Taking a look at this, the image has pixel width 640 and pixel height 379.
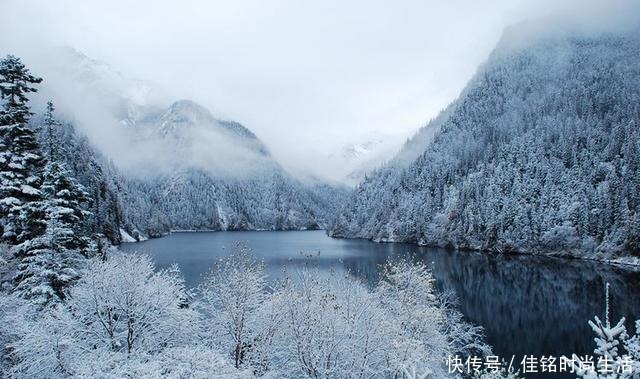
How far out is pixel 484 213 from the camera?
170 m

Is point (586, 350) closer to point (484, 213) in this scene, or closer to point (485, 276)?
point (485, 276)

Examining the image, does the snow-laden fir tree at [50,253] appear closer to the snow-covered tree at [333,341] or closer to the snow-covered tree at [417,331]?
the snow-covered tree at [333,341]

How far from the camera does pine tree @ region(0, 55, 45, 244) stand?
1210 inches

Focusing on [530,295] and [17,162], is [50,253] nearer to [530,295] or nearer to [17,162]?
[17,162]

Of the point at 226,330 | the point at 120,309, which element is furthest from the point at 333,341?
the point at 120,309

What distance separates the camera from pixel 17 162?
31.8m

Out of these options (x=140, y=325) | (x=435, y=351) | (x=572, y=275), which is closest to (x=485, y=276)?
(x=572, y=275)

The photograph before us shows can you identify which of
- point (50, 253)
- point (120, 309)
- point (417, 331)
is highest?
point (50, 253)

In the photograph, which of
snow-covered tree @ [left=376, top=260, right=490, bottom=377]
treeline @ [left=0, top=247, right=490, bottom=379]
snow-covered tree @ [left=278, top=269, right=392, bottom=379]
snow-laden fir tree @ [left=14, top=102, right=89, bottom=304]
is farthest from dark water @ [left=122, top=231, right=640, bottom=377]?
snow-laden fir tree @ [left=14, top=102, right=89, bottom=304]

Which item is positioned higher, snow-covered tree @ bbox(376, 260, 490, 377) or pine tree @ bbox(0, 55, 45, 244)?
pine tree @ bbox(0, 55, 45, 244)

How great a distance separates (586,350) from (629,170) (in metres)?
121

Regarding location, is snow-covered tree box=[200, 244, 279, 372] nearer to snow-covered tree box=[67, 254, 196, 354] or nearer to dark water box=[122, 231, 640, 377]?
snow-covered tree box=[67, 254, 196, 354]

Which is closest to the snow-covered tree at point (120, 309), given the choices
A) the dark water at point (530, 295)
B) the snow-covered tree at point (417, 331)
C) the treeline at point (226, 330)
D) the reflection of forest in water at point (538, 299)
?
the treeline at point (226, 330)

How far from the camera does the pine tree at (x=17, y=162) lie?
30734mm
